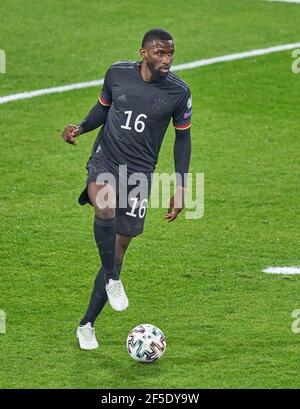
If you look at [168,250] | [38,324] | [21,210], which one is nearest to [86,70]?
[21,210]

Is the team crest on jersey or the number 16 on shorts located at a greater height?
the team crest on jersey

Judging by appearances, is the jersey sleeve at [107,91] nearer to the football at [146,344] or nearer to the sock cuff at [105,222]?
the sock cuff at [105,222]

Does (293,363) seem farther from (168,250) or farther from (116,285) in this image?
(168,250)

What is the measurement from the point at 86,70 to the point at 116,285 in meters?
9.71

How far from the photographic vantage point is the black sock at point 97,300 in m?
10.2

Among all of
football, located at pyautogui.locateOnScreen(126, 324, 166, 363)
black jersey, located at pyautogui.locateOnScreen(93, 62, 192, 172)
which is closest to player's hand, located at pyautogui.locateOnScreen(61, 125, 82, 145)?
black jersey, located at pyautogui.locateOnScreen(93, 62, 192, 172)

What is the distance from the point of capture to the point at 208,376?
957 cm

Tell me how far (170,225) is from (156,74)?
361cm

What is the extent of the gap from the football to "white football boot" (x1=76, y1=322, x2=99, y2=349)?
34 centimetres

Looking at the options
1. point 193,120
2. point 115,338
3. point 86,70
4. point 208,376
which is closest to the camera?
point 208,376

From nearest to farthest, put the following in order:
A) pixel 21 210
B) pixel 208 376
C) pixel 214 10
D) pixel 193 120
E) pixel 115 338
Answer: pixel 208 376, pixel 115 338, pixel 21 210, pixel 193 120, pixel 214 10

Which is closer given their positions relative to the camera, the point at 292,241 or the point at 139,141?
the point at 139,141

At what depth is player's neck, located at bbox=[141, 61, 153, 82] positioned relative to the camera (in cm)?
1014

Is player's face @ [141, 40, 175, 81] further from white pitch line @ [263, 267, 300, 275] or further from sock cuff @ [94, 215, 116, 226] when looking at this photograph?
white pitch line @ [263, 267, 300, 275]
